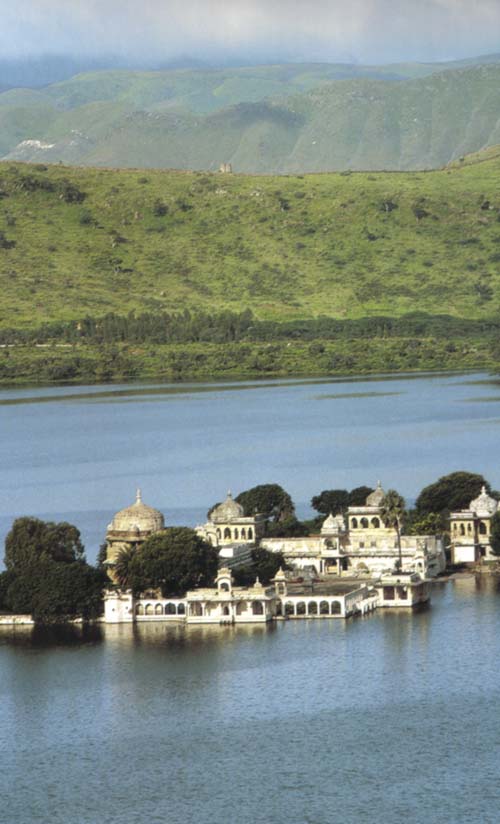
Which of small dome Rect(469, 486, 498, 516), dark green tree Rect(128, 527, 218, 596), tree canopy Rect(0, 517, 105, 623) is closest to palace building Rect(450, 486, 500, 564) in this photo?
small dome Rect(469, 486, 498, 516)

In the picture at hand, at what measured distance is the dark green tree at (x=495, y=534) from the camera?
100250 millimetres

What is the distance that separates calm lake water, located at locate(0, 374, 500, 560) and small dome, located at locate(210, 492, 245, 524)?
6746 mm

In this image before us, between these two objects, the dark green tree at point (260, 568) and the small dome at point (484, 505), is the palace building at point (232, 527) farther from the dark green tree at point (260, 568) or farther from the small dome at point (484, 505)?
the small dome at point (484, 505)

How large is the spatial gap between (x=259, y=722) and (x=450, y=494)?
38567mm

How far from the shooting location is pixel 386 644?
274 feet

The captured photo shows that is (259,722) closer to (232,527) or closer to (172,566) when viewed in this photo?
(172,566)

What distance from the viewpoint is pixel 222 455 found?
515ft

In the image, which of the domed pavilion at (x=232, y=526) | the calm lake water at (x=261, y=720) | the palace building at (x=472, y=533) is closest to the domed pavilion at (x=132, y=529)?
the domed pavilion at (x=232, y=526)

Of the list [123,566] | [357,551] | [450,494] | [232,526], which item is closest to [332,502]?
[450,494]

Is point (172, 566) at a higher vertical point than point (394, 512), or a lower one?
lower

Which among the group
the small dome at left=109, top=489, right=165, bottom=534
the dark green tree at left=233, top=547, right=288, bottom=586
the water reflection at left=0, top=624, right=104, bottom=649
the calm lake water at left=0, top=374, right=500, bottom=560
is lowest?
the water reflection at left=0, top=624, right=104, bottom=649

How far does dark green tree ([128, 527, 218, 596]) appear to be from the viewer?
90.6 metres

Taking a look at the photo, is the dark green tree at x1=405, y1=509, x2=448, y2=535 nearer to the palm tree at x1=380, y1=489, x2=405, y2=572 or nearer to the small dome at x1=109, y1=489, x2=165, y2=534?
the palm tree at x1=380, y1=489, x2=405, y2=572

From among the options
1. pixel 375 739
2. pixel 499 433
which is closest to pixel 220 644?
pixel 375 739
